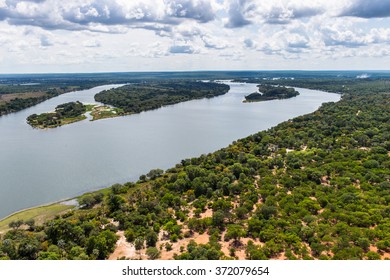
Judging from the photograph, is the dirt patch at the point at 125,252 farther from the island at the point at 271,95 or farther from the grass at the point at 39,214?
the island at the point at 271,95

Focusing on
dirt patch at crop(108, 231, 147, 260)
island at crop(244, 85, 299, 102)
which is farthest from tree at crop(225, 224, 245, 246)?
island at crop(244, 85, 299, 102)

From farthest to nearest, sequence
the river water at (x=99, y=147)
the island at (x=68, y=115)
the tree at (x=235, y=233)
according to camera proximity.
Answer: the island at (x=68, y=115), the river water at (x=99, y=147), the tree at (x=235, y=233)

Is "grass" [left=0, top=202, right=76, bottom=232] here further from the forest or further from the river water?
the river water

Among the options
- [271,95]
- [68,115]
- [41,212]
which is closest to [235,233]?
[41,212]

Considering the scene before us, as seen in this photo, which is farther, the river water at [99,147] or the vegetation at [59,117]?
the vegetation at [59,117]

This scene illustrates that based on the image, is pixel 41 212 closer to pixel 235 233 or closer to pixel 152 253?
pixel 152 253

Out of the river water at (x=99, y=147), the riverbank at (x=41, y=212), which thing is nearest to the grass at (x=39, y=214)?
the riverbank at (x=41, y=212)

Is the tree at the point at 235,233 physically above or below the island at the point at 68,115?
below
